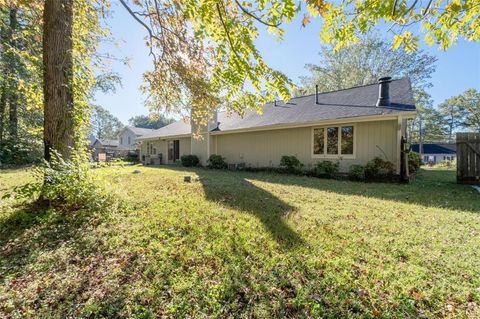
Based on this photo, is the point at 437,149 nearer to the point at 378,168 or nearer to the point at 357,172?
the point at 378,168

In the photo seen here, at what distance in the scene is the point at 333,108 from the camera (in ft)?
38.3

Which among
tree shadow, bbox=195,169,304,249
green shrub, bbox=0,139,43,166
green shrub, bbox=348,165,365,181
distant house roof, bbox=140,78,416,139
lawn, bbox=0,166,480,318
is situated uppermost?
distant house roof, bbox=140,78,416,139

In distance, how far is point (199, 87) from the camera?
21.3ft

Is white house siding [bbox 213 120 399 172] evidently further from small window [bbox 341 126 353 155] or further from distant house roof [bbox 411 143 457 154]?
distant house roof [bbox 411 143 457 154]

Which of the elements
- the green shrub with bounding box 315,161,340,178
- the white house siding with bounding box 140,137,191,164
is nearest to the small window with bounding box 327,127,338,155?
the green shrub with bounding box 315,161,340,178

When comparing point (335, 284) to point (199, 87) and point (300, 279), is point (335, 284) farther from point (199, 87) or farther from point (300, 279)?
point (199, 87)

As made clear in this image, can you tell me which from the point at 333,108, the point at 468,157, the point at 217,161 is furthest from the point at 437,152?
the point at 217,161

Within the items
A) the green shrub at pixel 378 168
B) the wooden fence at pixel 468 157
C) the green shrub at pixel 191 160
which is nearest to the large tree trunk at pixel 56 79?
the green shrub at pixel 378 168

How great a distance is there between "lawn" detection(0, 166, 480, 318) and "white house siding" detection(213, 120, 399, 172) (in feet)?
15.6

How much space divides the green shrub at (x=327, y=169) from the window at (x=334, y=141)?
26.4 inches

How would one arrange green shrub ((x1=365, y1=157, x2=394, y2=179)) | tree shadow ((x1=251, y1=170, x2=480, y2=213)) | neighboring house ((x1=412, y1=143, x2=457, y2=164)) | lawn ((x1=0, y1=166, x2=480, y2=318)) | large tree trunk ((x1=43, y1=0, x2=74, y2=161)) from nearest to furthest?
lawn ((x1=0, y1=166, x2=480, y2=318)) → large tree trunk ((x1=43, y1=0, x2=74, y2=161)) → tree shadow ((x1=251, y1=170, x2=480, y2=213)) → green shrub ((x1=365, y1=157, x2=394, y2=179)) → neighboring house ((x1=412, y1=143, x2=457, y2=164))

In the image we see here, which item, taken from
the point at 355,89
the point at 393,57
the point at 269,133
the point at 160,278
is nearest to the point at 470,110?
the point at 393,57

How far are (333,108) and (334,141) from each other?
5.99 ft

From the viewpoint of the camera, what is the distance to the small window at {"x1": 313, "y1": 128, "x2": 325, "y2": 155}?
36.9 feet
